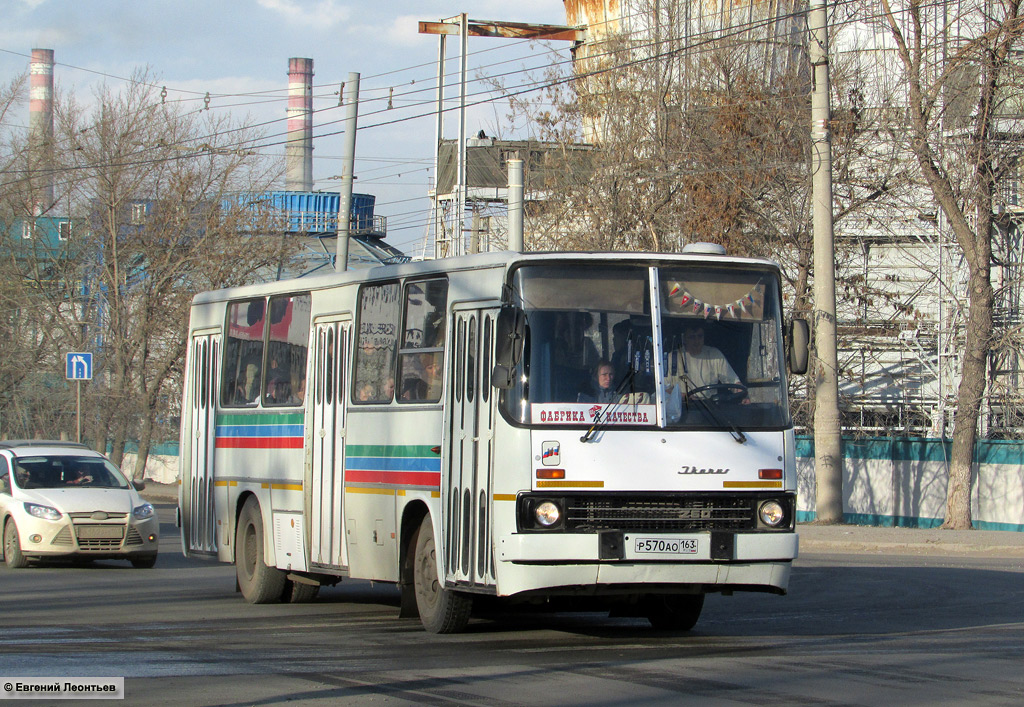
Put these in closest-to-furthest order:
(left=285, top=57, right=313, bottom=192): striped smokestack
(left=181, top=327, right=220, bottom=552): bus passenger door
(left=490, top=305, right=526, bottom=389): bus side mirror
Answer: (left=490, top=305, right=526, bottom=389): bus side mirror, (left=181, top=327, right=220, bottom=552): bus passenger door, (left=285, top=57, right=313, bottom=192): striped smokestack

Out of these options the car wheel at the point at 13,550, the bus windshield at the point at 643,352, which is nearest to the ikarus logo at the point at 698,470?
the bus windshield at the point at 643,352

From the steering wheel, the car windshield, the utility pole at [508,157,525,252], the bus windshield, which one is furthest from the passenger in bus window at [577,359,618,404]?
the utility pole at [508,157,525,252]

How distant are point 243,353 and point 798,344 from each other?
6.87m

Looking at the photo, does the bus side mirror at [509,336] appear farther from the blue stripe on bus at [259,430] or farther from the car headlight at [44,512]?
the car headlight at [44,512]

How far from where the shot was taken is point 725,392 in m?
10.5

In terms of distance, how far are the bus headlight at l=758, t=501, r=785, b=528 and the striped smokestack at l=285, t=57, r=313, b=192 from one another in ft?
241

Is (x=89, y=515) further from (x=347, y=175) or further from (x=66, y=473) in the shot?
(x=347, y=175)

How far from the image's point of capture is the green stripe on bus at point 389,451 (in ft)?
37.4

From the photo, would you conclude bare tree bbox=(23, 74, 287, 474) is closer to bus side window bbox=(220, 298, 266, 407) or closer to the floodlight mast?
the floodlight mast

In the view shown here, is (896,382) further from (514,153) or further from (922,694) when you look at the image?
(922,694)

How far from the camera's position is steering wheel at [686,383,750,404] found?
34.0 ft

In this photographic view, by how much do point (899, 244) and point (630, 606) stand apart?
2446 centimetres

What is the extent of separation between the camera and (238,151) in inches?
1660

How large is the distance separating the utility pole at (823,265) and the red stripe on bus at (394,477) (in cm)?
1339
